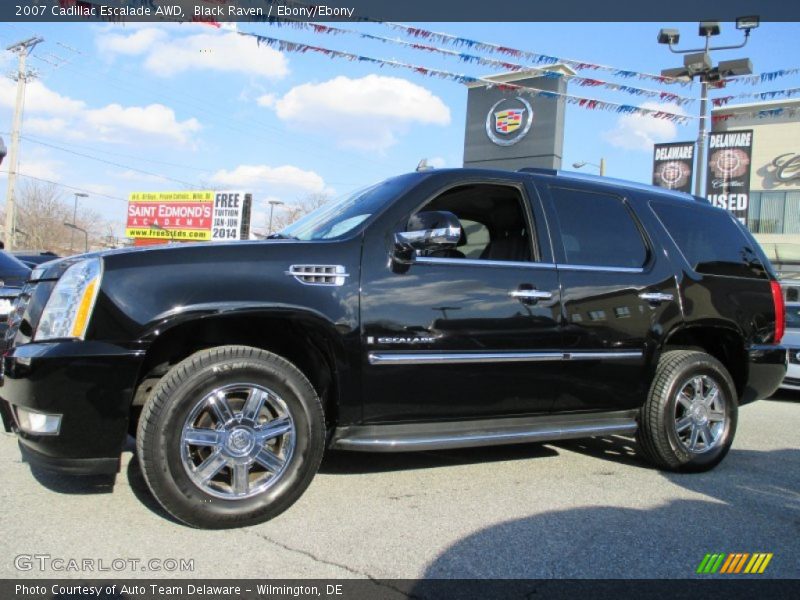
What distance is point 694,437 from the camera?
4.57 meters

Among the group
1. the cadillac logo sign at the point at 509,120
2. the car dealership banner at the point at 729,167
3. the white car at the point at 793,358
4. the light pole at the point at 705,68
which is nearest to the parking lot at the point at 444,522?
the white car at the point at 793,358

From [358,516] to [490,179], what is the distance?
7.01 feet

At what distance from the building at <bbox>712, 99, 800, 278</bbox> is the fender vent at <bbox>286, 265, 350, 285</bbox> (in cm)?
3302

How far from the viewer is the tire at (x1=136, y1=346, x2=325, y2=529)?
9.89ft

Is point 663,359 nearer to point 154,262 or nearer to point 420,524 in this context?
point 420,524

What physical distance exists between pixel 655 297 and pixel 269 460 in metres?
2.69

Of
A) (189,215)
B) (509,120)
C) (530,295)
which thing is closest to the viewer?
(530,295)

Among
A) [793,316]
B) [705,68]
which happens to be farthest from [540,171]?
[705,68]

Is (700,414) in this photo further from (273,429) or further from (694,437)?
(273,429)

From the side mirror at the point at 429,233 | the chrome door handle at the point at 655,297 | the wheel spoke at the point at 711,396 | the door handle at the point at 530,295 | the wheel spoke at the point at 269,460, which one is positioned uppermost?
the side mirror at the point at 429,233

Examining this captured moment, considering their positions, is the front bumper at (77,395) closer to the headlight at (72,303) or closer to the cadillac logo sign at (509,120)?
the headlight at (72,303)

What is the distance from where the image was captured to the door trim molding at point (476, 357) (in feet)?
11.4

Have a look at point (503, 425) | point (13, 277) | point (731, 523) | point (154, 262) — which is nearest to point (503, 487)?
point (503, 425)

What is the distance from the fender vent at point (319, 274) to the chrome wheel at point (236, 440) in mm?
582
